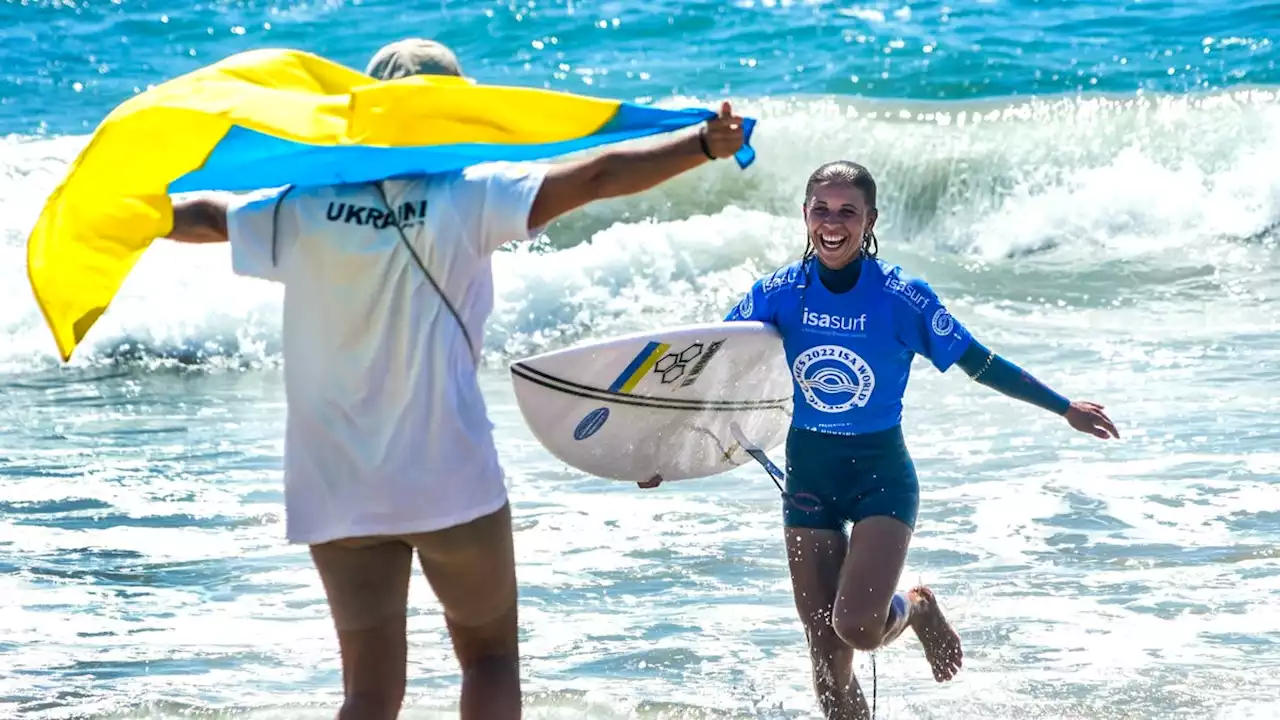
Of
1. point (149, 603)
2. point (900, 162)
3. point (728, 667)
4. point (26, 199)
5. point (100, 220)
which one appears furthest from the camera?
point (900, 162)

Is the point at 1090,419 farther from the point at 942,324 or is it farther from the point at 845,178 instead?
the point at 845,178

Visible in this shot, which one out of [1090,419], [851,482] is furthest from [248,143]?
[1090,419]

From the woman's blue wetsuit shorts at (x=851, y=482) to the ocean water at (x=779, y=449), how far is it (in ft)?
2.53

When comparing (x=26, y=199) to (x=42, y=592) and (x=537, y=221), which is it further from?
(x=537, y=221)

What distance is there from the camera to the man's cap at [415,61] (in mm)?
3320

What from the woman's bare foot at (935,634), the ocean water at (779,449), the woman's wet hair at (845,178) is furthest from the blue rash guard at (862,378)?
the ocean water at (779,449)

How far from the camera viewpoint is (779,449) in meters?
8.06

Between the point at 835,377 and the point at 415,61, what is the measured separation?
5.68 ft

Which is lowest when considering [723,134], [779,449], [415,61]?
[779,449]

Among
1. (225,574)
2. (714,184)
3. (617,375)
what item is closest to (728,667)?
(617,375)

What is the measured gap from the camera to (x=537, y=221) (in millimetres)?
3211

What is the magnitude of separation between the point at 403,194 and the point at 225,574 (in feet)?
11.4

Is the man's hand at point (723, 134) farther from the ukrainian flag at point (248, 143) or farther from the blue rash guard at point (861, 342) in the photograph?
the blue rash guard at point (861, 342)

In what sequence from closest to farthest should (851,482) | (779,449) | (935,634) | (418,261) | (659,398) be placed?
(418,261)
(851,482)
(935,634)
(659,398)
(779,449)
